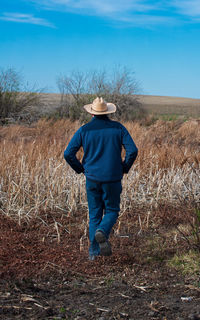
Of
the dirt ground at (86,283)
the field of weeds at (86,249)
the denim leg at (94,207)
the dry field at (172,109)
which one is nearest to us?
the dirt ground at (86,283)

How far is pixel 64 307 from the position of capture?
139 inches

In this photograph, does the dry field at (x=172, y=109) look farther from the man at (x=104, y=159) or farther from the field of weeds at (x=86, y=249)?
the man at (x=104, y=159)

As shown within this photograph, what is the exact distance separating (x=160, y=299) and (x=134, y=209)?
295cm

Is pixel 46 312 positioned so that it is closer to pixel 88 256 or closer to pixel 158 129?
pixel 88 256

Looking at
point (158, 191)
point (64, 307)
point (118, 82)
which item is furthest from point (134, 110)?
point (64, 307)

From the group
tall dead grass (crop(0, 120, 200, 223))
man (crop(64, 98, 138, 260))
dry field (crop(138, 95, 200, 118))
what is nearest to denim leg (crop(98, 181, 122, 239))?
man (crop(64, 98, 138, 260))

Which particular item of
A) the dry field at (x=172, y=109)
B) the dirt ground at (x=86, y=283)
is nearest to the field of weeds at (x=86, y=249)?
the dirt ground at (x=86, y=283)

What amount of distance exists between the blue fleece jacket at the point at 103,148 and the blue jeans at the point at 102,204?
99 mm

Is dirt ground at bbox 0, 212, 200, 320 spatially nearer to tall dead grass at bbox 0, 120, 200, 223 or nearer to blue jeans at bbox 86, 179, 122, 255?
blue jeans at bbox 86, 179, 122, 255

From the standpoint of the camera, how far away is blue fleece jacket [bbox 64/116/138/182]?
4.31 meters

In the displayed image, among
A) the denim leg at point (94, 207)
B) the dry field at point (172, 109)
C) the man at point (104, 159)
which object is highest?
the man at point (104, 159)

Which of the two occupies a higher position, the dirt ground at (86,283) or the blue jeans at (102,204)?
the blue jeans at (102,204)

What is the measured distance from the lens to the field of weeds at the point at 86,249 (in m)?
3.59

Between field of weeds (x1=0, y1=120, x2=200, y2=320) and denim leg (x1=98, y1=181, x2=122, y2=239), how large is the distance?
0.46 m
